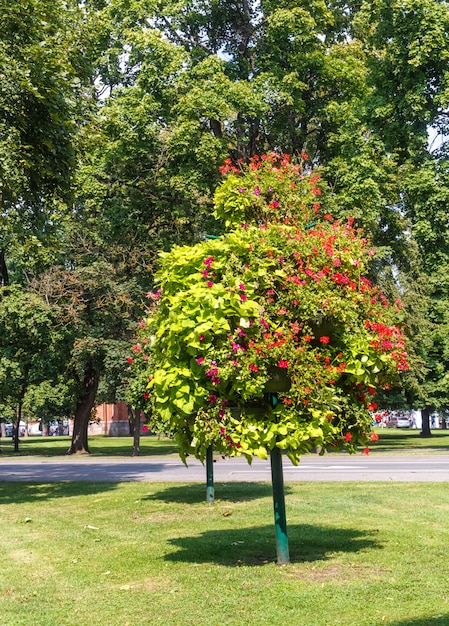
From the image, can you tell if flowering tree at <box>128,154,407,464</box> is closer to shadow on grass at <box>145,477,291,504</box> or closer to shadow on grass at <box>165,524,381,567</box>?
shadow on grass at <box>165,524,381,567</box>

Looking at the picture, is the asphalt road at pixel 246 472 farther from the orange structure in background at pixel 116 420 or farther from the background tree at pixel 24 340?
the orange structure in background at pixel 116 420

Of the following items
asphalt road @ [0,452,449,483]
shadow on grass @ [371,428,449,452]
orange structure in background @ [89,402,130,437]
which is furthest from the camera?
orange structure in background @ [89,402,130,437]

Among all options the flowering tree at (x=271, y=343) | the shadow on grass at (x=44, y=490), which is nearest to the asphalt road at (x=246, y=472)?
the shadow on grass at (x=44, y=490)

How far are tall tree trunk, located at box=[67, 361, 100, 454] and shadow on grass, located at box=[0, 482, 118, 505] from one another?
1552 cm

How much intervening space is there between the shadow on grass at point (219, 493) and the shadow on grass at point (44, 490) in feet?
6.09

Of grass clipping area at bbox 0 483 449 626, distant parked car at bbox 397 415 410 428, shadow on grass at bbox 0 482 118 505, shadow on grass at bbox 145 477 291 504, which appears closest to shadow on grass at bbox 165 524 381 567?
grass clipping area at bbox 0 483 449 626

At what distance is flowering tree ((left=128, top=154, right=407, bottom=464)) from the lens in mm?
7262

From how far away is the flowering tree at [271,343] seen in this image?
726 centimetres

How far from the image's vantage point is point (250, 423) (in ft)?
24.4

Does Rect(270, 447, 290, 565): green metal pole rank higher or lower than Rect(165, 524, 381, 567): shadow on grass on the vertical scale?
higher

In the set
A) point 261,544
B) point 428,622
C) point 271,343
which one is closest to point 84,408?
point 261,544

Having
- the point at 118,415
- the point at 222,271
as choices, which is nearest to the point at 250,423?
the point at 222,271

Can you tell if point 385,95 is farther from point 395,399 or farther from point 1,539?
point 1,539

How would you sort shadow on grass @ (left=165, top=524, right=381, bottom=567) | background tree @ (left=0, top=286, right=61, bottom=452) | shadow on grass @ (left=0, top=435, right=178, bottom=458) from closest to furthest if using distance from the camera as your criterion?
1. shadow on grass @ (left=165, top=524, right=381, bottom=567)
2. background tree @ (left=0, top=286, right=61, bottom=452)
3. shadow on grass @ (left=0, top=435, right=178, bottom=458)
